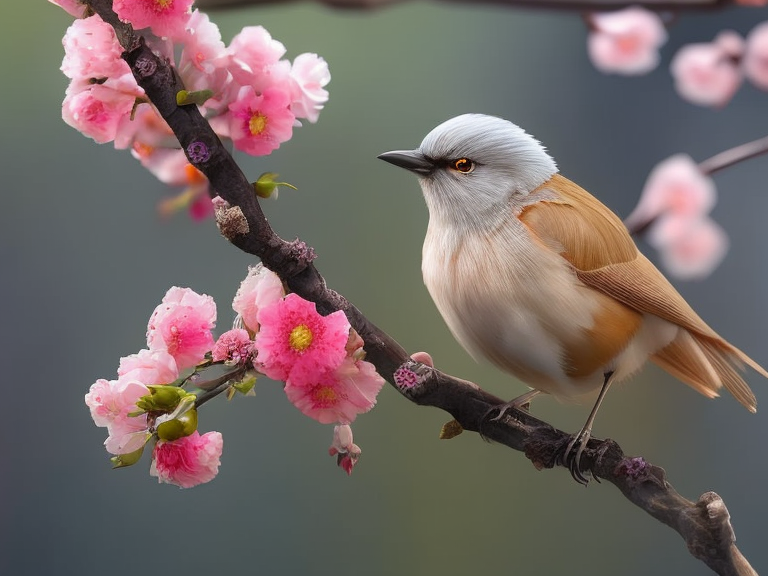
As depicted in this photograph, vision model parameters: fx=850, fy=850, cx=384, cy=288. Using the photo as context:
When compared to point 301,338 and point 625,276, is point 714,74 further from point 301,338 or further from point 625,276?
point 301,338

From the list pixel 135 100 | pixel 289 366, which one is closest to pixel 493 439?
pixel 289 366

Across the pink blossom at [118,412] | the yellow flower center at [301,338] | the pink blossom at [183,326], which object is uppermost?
the yellow flower center at [301,338]

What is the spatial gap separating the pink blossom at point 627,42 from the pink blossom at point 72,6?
75 centimetres

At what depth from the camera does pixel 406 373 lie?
1.42ft

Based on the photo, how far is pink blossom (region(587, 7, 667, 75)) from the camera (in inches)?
40.4

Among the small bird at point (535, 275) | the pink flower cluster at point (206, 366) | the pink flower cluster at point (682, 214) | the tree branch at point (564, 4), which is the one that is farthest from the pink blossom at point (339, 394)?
the pink flower cluster at point (682, 214)

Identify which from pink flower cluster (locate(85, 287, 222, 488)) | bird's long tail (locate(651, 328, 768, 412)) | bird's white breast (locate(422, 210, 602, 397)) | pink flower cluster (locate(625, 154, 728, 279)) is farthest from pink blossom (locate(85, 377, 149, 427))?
pink flower cluster (locate(625, 154, 728, 279))

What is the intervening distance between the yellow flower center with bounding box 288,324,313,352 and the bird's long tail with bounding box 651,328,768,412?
32 centimetres

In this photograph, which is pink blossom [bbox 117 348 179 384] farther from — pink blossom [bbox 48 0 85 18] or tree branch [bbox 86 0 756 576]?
pink blossom [bbox 48 0 85 18]

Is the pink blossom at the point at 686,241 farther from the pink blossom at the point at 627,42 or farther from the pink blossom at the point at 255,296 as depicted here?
the pink blossom at the point at 255,296

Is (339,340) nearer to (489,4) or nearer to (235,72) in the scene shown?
(235,72)

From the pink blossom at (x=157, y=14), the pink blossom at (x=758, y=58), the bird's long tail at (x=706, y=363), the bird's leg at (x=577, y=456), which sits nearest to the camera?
the pink blossom at (x=157, y=14)

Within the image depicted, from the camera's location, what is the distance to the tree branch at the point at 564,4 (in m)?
0.56

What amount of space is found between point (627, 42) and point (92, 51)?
795 millimetres
